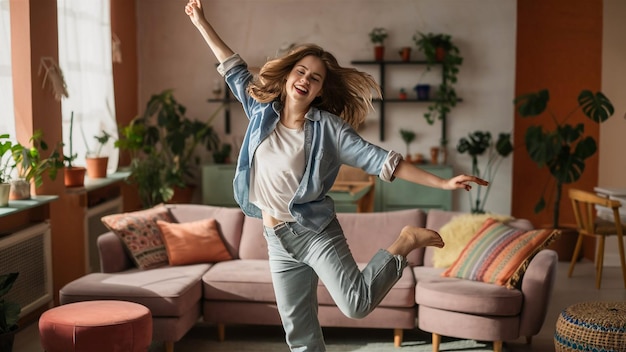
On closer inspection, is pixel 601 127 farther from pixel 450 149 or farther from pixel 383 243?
pixel 383 243

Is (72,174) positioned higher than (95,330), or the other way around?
(72,174)

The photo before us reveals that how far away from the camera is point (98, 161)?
6.44 metres

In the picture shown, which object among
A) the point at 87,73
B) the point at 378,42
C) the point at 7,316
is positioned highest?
the point at 378,42

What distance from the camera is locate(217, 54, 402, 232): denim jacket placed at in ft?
9.67

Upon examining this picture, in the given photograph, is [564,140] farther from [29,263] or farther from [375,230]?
[29,263]

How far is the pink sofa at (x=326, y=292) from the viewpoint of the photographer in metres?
4.42

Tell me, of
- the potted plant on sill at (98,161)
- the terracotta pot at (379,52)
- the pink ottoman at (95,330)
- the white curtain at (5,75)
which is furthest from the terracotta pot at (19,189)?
the terracotta pot at (379,52)

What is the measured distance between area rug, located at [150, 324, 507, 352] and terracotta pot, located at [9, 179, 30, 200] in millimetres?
1246

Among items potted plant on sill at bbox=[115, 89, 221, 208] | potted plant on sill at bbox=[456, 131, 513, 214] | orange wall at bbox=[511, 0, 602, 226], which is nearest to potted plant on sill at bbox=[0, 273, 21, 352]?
potted plant on sill at bbox=[115, 89, 221, 208]

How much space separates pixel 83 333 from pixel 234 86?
1.47 meters

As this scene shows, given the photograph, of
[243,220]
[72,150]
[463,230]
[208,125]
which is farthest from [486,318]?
[208,125]

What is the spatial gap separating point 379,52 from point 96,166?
2.83 meters

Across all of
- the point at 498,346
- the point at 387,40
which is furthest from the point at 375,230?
the point at 387,40

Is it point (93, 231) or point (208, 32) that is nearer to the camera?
point (208, 32)
